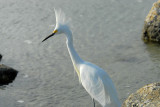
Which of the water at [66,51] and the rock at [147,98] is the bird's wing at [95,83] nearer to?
the water at [66,51]

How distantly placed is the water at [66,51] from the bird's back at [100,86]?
0.49 metres

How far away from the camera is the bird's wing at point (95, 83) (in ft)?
12.8

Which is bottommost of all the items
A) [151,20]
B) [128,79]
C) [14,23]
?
[14,23]

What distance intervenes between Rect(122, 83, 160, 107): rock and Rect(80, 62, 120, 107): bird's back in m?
1.40

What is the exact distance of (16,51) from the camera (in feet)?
20.1

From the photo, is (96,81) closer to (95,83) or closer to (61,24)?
(95,83)

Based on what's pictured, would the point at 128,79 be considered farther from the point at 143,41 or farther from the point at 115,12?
the point at 115,12

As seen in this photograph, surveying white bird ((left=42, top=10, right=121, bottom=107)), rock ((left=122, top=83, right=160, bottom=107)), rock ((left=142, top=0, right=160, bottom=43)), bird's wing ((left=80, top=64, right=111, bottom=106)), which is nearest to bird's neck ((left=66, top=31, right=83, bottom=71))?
white bird ((left=42, top=10, right=121, bottom=107))

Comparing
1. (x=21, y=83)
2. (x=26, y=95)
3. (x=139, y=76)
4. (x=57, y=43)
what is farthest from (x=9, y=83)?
(x=139, y=76)

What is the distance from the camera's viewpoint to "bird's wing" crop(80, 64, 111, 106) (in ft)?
12.8

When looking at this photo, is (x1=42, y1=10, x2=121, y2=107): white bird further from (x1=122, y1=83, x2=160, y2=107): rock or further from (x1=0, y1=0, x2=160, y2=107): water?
(x1=122, y1=83, x2=160, y2=107): rock

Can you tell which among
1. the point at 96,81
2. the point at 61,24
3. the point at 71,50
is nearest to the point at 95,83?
the point at 96,81

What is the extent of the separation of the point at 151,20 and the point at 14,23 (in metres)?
3.18

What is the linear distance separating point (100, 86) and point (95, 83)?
8 cm
